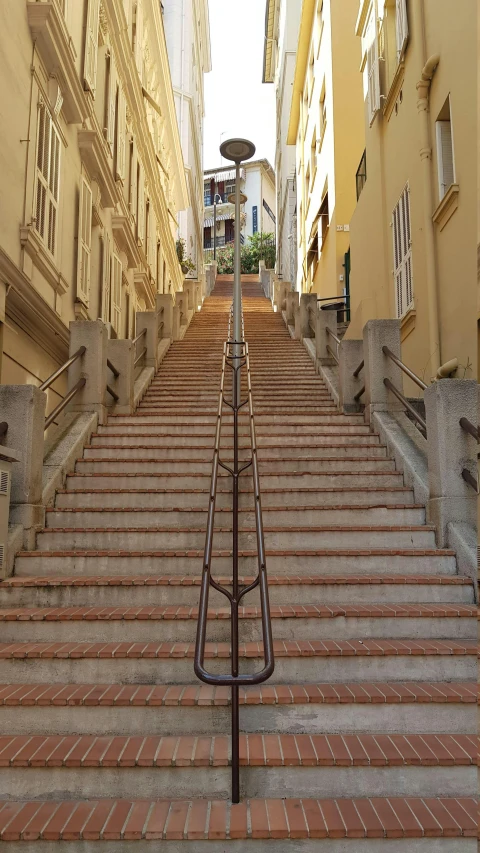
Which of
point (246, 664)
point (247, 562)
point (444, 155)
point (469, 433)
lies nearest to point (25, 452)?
point (247, 562)

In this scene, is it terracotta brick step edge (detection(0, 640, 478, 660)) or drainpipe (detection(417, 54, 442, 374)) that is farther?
drainpipe (detection(417, 54, 442, 374))

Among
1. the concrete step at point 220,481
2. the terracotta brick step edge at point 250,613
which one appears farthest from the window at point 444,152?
the terracotta brick step edge at point 250,613

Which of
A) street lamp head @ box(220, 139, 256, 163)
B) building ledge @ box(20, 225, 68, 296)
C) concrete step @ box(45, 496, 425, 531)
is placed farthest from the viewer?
street lamp head @ box(220, 139, 256, 163)

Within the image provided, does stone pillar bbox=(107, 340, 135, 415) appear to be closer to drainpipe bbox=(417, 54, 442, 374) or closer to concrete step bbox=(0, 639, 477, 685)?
drainpipe bbox=(417, 54, 442, 374)

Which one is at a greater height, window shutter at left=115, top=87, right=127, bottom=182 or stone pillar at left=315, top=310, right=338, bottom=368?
window shutter at left=115, top=87, right=127, bottom=182

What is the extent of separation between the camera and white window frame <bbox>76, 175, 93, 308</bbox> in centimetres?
1222

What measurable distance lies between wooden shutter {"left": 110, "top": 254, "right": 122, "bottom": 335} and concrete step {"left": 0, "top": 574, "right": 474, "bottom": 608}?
11.2 m

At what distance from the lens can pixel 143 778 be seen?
369 cm

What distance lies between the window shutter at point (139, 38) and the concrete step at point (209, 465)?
1727 cm

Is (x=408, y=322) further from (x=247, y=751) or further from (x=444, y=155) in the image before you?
(x=247, y=751)

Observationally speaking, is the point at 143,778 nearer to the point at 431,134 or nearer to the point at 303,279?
the point at 431,134

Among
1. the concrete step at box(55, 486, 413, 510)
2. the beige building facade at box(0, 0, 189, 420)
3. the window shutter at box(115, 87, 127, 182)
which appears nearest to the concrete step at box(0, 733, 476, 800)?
the concrete step at box(55, 486, 413, 510)

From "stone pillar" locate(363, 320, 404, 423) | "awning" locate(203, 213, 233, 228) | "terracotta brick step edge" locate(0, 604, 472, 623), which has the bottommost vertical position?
"terracotta brick step edge" locate(0, 604, 472, 623)

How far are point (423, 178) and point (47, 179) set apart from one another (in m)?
5.28
